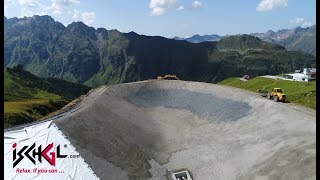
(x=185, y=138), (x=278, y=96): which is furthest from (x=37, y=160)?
(x=278, y=96)

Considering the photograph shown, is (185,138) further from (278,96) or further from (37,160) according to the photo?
(37,160)

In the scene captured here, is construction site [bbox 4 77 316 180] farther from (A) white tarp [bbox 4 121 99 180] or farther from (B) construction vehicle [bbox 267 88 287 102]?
(B) construction vehicle [bbox 267 88 287 102]

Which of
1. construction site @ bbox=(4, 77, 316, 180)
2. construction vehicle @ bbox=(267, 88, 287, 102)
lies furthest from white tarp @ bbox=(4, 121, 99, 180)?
construction vehicle @ bbox=(267, 88, 287, 102)

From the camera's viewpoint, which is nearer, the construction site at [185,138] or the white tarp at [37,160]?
the white tarp at [37,160]

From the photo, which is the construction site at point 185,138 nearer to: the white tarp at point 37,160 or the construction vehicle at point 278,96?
the white tarp at point 37,160

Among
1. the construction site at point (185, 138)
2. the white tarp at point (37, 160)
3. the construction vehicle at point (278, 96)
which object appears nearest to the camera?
the white tarp at point (37, 160)

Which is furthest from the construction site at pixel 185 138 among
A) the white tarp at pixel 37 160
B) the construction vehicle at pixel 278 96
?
the construction vehicle at pixel 278 96

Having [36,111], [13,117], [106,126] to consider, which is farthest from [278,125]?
[36,111]

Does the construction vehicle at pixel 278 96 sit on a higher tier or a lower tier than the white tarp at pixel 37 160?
higher
